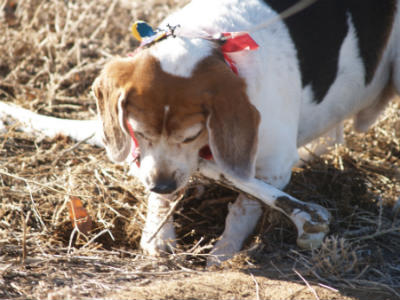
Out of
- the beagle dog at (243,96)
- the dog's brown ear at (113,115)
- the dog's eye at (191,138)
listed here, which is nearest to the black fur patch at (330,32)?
the beagle dog at (243,96)

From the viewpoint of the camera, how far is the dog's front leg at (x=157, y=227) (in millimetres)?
2849

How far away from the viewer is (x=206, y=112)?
236cm

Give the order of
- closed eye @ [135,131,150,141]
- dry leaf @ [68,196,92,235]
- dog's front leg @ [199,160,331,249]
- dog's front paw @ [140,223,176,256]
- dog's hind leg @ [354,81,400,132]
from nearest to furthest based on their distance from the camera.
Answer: closed eye @ [135,131,150,141], dog's front leg @ [199,160,331,249], dog's front paw @ [140,223,176,256], dry leaf @ [68,196,92,235], dog's hind leg @ [354,81,400,132]

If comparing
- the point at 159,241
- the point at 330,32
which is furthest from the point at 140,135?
the point at 330,32

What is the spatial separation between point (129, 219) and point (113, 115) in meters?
0.79

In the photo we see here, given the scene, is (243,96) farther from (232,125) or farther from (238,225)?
(238,225)

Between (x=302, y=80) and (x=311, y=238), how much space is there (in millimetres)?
801

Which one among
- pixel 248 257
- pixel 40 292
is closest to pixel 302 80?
pixel 248 257

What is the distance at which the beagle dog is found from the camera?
2.35m

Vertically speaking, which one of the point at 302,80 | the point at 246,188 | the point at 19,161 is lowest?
the point at 19,161

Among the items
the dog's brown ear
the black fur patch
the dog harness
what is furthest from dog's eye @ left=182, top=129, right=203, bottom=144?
the black fur patch

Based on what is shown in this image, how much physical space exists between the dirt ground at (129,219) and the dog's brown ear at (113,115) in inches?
17.1

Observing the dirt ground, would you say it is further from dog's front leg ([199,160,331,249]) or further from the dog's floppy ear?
the dog's floppy ear

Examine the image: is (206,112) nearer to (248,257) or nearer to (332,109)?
(248,257)
